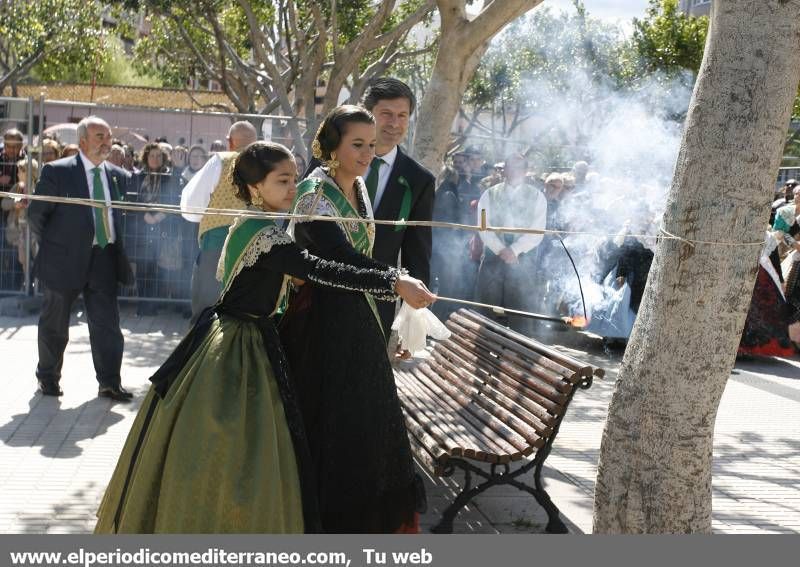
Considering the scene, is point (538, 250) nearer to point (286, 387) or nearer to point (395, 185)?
point (395, 185)

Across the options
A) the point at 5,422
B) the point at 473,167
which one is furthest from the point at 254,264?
the point at 473,167

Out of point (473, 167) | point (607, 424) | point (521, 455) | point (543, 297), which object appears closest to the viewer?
point (607, 424)

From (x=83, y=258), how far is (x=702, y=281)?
4.67 meters

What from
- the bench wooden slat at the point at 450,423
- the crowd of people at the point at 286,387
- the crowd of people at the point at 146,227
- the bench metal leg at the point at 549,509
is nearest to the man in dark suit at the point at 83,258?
the bench wooden slat at the point at 450,423

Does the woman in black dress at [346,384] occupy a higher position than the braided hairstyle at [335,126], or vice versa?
the braided hairstyle at [335,126]

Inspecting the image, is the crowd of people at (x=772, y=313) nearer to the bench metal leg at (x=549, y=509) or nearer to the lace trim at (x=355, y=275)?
the bench metal leg at (x=549, y=509)

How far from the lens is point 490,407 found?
5.47m

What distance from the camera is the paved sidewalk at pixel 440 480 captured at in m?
5.30

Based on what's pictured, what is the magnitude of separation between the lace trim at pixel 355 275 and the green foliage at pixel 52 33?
28.5 m

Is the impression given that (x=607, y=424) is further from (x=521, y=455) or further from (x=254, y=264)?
(x=254, y=264)

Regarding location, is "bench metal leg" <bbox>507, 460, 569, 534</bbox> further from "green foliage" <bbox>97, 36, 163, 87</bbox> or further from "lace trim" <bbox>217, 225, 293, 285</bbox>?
"green foliage" <bbox>97, 36, 163, 87</bbox>

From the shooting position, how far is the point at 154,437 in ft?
12.7

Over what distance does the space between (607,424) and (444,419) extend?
1.32 m

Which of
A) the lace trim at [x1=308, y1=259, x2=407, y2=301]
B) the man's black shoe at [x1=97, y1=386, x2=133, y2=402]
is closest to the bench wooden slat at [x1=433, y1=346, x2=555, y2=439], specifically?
the lace trim at [x1=308, y1=259, x2=407, y2=301]
